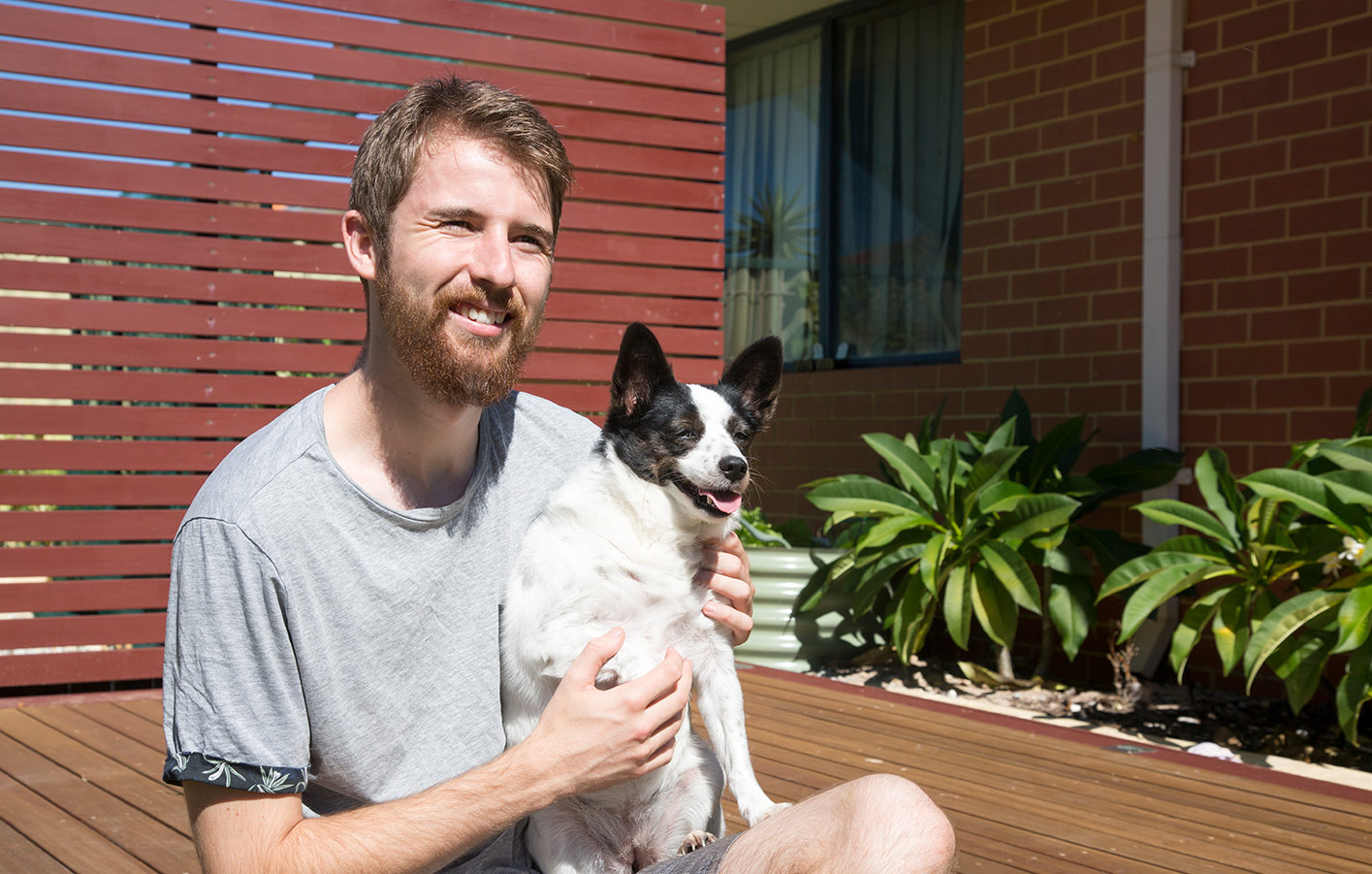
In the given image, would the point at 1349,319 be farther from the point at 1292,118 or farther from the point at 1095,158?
the point at 1095,158

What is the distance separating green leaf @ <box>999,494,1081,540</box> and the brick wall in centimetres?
86

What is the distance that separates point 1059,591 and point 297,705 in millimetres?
3549

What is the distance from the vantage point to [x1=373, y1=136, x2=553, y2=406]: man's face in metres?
1.53

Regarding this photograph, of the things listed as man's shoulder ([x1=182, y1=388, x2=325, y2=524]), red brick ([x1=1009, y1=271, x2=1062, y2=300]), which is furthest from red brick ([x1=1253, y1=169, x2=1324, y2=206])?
man's shoulder ([x1=182, y1=388, x2=325, y2=524])

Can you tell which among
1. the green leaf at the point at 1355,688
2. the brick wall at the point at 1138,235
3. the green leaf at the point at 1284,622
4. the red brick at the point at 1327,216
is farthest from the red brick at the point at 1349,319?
the green leaf at the point at 1355,688

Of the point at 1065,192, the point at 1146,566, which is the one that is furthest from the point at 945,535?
the point at 1065,192

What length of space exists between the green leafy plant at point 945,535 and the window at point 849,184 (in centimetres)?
157

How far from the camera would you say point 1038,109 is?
557 cm

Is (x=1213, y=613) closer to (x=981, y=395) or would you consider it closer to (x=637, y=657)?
(x=981, y=395)

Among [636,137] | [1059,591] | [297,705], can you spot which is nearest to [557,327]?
[636,137]

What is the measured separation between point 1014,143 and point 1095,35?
2.05ft

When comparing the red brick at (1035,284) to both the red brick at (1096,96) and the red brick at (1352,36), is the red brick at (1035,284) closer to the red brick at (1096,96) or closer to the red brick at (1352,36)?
the red brick at (1096,96)

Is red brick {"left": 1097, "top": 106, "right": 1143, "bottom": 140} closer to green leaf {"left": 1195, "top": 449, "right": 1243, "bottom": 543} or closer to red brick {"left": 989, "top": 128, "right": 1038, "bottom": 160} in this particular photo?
red brick {"left": 989, "top": 128, "right": 1038, "bottom": 160}

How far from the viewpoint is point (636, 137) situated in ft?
16.1
